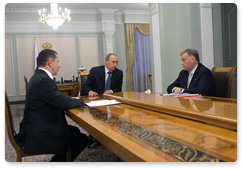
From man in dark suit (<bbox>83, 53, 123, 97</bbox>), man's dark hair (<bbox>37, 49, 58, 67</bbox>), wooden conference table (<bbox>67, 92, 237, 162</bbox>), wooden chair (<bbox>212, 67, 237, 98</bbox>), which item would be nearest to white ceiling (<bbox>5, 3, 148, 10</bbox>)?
man in dark suit (<bbox>83, 53, 123, 97</bbox>)

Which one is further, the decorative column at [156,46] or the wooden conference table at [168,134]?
Result: the decorative column at [156,46]

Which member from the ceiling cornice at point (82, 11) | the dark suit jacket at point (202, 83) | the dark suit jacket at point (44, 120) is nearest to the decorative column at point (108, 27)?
the ceiling cornice at point (82, 11)

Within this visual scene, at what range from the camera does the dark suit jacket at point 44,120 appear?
1679mm

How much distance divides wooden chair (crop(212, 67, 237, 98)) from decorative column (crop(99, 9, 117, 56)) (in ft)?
19.1

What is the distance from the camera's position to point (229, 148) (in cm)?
79

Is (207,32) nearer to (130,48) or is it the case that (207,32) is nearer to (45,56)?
(45,56)

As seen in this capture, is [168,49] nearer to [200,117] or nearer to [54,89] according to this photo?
[54,89]

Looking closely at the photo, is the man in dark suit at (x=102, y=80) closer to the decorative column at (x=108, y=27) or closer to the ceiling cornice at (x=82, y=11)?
the decorative column at (x=108, y=27)

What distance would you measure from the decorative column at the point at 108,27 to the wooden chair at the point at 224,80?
584 cm

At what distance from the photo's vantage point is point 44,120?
171cm
